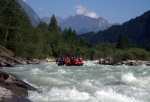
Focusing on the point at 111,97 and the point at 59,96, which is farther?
the point at 111,97

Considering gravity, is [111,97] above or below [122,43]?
below

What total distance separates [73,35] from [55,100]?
11013cm

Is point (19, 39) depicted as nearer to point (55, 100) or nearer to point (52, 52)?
point (52, 52)

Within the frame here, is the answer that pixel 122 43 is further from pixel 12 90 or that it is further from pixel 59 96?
pixel 12 90

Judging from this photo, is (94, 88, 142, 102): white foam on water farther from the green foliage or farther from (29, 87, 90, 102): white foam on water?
the green foliage

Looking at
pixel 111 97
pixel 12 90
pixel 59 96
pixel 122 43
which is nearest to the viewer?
pixel 12 90

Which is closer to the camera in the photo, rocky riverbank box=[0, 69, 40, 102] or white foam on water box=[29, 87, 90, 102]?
rocky riverbank box=[0, 69, 40, 102]

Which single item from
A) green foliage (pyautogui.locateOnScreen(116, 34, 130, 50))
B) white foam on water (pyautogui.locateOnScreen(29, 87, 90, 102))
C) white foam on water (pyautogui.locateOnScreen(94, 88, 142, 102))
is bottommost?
white foam on water (pyautogui.locateOnScreen(94, 88, 142, 102))

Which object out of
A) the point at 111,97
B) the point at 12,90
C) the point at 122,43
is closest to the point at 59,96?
the point at 12,90

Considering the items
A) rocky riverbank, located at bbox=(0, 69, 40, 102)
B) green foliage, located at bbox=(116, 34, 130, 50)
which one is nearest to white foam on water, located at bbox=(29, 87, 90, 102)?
rocky riverbank, located at bbox=(0, 69, 40, 102)

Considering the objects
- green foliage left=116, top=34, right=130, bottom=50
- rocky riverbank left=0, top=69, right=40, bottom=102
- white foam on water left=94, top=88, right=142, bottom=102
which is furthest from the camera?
green foliage left=116, top=34, right=130, bottom=50

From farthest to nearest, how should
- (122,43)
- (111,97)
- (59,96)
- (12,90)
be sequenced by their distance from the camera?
(122,43) → (111,97) → (59,96) → (12,90)

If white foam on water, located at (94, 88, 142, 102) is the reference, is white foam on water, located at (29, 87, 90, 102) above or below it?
above

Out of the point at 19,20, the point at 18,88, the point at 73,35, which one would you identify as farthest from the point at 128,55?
the point at 18,88
